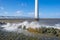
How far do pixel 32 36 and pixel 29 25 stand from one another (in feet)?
1.33

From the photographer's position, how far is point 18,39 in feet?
19.9

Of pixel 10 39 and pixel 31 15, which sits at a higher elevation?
pixel 31 15

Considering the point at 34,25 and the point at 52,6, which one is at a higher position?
the point at 52,6

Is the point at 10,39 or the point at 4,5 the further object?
the point at 4,5

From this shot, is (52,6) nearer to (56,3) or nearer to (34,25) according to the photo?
(56,3)

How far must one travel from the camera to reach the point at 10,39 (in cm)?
603

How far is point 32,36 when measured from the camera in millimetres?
6168

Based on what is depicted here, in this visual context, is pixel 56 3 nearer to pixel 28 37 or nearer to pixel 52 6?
pixel 52 6

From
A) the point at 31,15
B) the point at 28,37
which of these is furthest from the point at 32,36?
the point at 31,15

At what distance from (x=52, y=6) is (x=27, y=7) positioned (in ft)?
2.49

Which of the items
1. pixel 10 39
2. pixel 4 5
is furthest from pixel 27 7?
pixel 10 39

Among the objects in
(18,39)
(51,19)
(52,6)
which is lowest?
(18,39)

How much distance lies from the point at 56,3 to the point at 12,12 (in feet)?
4.49

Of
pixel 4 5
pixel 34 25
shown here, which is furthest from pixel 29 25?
pixel 4 5
